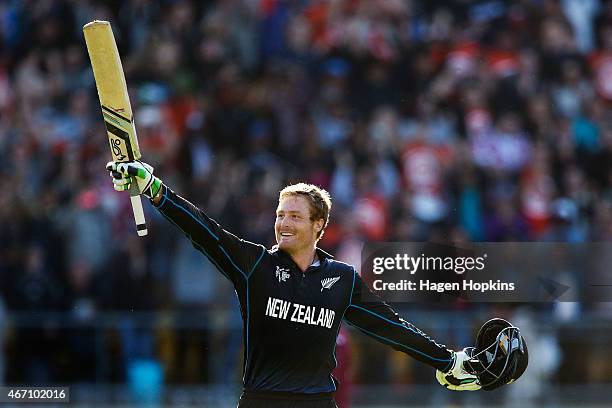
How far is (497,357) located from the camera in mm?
7074

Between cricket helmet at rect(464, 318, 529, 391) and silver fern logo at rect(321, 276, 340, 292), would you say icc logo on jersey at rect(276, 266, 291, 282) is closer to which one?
silver fern logo at rect(321, 276, 340, 292)

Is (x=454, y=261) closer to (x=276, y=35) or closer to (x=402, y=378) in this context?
(x=402, y=378)

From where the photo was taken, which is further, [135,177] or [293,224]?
[293,224]

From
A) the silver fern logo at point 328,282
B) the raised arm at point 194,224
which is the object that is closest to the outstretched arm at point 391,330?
the silver fern logo at point 328,282

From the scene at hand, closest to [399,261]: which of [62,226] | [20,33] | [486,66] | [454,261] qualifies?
[454,261]

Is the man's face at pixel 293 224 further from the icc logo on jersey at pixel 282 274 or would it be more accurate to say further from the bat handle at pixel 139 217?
the bat handle at pixel 139 217

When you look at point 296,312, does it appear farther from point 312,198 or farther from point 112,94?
point 112,94

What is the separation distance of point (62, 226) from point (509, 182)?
4.75 meters

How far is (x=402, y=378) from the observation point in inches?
483

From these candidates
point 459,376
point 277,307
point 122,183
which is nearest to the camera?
point 122,183

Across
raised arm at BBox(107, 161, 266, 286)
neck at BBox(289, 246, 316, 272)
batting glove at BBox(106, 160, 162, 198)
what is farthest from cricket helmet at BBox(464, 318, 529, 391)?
batting glove at BBox(106, 160, 162, 198)

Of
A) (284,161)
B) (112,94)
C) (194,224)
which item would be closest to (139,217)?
(194,224)

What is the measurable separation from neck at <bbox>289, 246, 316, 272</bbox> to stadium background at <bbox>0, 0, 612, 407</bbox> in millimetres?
4443

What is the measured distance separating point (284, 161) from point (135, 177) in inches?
297
